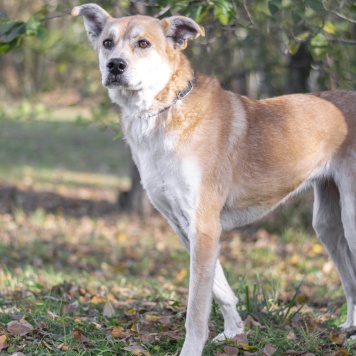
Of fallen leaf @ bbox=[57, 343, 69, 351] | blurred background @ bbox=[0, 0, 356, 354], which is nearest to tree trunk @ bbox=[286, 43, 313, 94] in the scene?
blurred background @ bbox=[0, 0, 356, 354]

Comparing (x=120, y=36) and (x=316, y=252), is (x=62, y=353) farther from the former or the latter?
(x=316, y=252)

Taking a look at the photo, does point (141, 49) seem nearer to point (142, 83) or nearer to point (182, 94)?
point (142, 83)

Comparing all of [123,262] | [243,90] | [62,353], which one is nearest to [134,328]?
[62,353]

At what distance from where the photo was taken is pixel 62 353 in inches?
148

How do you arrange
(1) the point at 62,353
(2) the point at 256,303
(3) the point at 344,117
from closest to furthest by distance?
(1) the point at 62,353, (3) the point at 344,117, (2) the point at 256,303

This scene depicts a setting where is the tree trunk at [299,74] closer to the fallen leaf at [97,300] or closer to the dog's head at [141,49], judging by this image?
the fallen leaf at [97,300]

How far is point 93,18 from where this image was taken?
436 centimetres

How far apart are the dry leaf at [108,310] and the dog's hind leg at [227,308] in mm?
861

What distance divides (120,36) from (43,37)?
943mm

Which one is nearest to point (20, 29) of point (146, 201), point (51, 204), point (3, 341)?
point (3, 341)

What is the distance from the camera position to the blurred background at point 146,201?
17.2 feet

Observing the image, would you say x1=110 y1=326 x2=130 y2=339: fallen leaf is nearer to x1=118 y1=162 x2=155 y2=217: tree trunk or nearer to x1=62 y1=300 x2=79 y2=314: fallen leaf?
x1=62 y1=300 x2=79 y2=314: fallen leaf

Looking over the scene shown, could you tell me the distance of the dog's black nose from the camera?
12.7 feet

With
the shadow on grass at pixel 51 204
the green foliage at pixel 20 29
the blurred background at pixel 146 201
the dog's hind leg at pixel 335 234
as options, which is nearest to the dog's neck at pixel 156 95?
the blurred background at pixel 146 201
